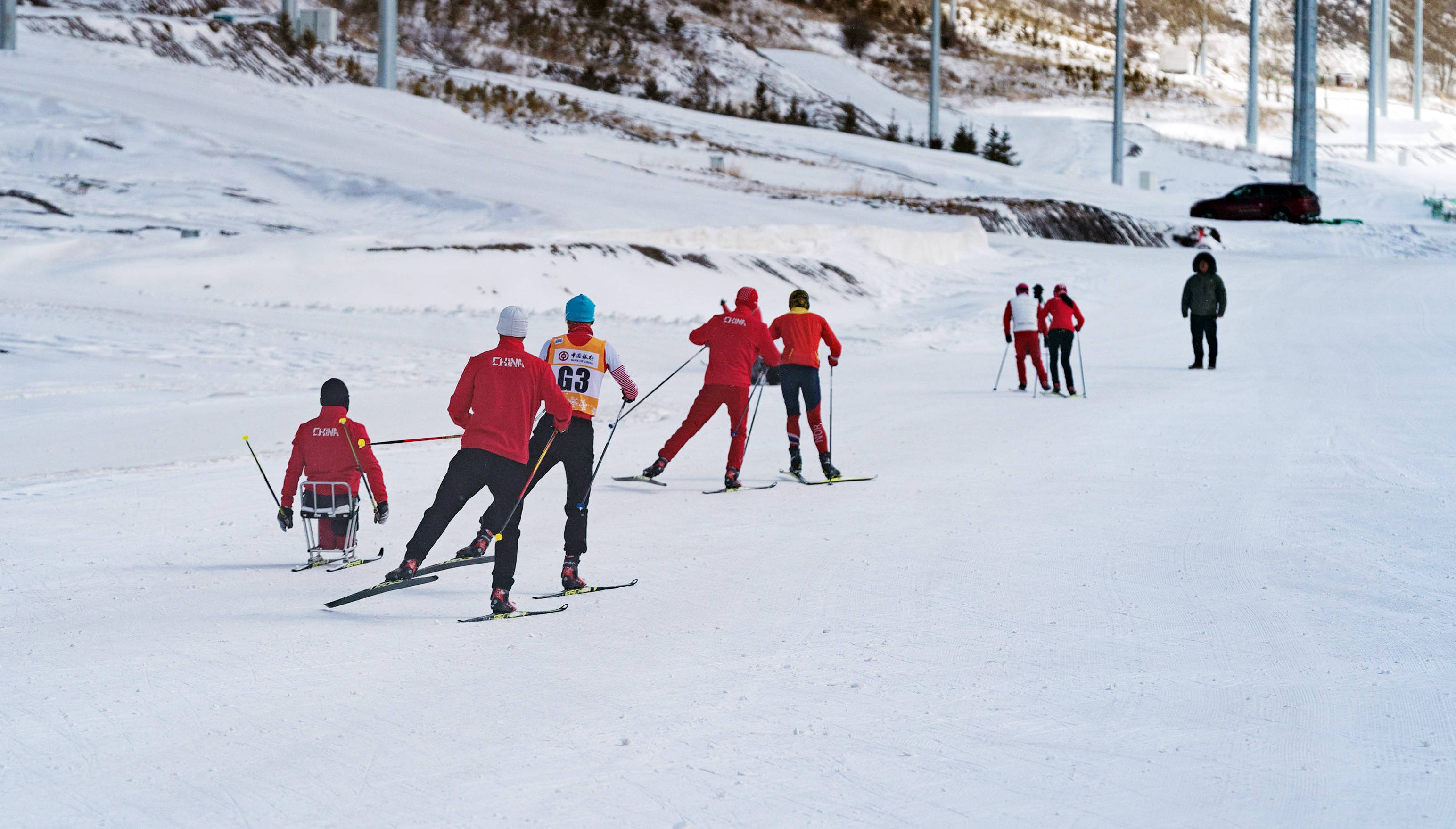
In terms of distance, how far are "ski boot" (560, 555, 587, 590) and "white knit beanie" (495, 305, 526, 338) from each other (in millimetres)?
1355

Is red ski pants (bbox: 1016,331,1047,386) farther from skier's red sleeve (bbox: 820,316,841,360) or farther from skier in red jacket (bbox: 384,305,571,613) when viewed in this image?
skier in red jacket (bbox: 384,305,571,613)

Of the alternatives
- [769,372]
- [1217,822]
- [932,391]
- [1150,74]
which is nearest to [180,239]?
[932,391]

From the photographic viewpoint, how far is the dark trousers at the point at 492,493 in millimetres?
6832

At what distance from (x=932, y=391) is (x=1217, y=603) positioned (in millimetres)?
10613

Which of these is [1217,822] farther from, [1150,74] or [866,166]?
[1150,74]

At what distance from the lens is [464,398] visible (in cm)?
685

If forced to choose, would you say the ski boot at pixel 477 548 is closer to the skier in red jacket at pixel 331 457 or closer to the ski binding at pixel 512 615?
the skier in red jacket at pixel 331 457

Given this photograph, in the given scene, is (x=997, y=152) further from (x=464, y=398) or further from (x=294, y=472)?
(x=464, y=398)

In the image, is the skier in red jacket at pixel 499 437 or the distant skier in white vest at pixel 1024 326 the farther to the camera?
the distant skier in white vest at pixel 1024 326

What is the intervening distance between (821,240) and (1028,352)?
39.1ft

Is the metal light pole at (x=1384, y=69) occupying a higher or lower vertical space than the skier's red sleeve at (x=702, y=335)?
higher

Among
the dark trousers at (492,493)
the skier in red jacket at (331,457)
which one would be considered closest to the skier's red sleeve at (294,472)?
the skier in red jacket at (331,457)

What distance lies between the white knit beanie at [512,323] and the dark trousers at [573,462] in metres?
0.76

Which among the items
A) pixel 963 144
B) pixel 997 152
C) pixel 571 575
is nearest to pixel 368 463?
pixel 571 575
